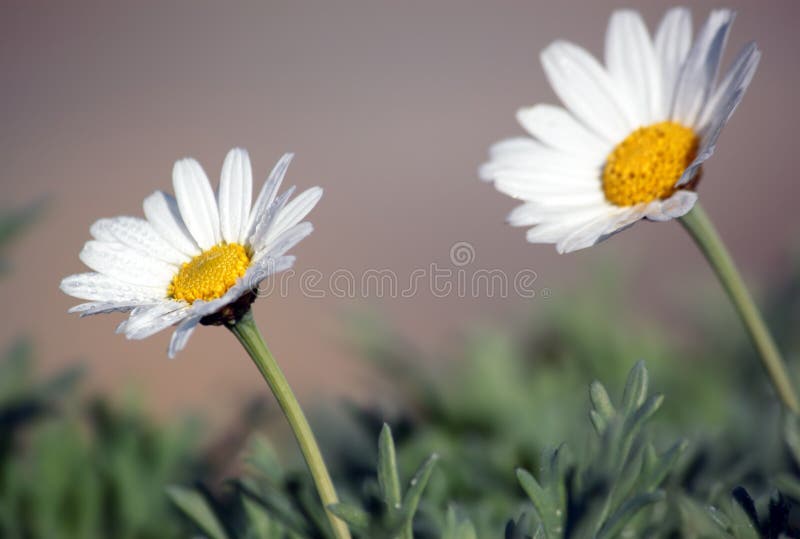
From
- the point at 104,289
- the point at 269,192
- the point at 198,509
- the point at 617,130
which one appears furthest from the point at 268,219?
the point at 617,130

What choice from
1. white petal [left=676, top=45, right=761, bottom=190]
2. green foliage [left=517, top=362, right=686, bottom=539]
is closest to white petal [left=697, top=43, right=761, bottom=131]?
white petal [left=676, top=45, right=761, bottom=190]

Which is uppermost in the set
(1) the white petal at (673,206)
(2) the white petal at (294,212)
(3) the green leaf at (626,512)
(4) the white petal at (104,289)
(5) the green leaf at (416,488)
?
(4) the white petal at (104,289)

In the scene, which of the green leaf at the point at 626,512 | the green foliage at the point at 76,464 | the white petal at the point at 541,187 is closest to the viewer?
the green leaf at the point at 626,512

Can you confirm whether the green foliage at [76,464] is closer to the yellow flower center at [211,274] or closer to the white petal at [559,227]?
the yellow flower center at [211,274]

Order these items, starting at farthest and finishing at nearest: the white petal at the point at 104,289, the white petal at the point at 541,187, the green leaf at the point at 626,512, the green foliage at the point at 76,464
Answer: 1. the green foliage at the point at 76,464
2. the white petal at the point at 541,187
3. the white petal at the point at 104,289
4. the green leaf at the point at 626,512

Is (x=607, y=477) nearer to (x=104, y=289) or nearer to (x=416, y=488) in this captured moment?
(x=416, y=488)

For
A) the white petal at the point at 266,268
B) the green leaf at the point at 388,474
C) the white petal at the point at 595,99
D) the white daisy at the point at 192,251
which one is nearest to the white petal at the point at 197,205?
the white daisy at the point at 192,251

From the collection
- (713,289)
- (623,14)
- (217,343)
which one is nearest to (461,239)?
(217,343)
